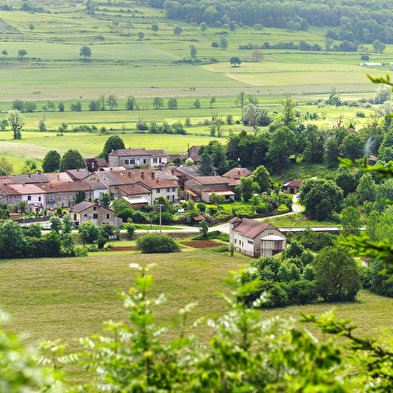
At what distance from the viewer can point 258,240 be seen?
1897 inches

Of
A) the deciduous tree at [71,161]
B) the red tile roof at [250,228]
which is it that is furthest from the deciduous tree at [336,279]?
the deciduous tree at [71,161]

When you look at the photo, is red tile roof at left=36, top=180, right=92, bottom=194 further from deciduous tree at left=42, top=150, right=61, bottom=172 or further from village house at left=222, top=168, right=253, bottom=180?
village house at left=222, top=168, right=253, bottom=180

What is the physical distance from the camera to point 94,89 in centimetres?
18288

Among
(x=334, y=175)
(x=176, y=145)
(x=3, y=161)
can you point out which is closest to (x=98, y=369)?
(x=334, y=175)

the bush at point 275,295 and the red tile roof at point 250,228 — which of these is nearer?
the bush at point 275,295

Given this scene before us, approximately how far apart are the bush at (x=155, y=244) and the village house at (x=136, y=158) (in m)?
32.6

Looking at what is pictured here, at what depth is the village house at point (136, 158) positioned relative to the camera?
3167 inches

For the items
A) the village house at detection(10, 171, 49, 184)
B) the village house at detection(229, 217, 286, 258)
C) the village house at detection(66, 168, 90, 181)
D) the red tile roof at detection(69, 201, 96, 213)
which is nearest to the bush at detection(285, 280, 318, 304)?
the village house at detection(229, 217, 286, 258)

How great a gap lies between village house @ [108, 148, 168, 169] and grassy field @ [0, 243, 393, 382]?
113ft

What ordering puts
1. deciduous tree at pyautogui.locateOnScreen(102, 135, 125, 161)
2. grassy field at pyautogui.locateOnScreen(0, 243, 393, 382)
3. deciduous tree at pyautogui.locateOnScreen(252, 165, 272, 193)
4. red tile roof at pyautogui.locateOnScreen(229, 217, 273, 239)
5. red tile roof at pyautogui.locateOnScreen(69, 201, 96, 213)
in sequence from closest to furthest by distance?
1. grassy field at pyautogui.locateOnScreen(0, 243, 393, 382)
2. red tile roof at pyautogui.locateOnScreen(229, 217, 273, 239)
3. red tile roof at pyautogui.locateOnScreen(69, 201, 96, 213)
4. deciduous tree at pyautogui.locateOnScreen(252, 165, 272, 193)
5. deciduous tree at pyautogui.locateOnScreen(102, 135, 125, 161)

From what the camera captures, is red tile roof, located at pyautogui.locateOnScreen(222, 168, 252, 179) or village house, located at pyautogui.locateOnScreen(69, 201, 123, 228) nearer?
village house, located at pyautogui.locateOnScreen(69, 201, 123, 228)

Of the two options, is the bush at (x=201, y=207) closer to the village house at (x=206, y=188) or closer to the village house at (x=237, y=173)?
the village house at (x=206, y=188)

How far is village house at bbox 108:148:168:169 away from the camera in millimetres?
80438

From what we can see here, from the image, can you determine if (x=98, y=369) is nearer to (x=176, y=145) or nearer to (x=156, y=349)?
(x=156, y=349)
